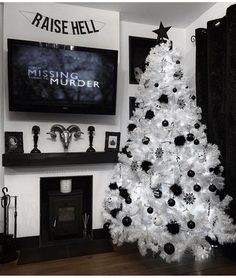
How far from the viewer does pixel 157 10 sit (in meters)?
2.74

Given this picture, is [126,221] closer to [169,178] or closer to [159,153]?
[169,178]

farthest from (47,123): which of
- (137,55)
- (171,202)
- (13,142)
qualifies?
Answer: (171,202)

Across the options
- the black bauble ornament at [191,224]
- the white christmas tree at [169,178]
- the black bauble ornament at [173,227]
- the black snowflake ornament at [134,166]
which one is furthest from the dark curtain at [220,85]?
the black snowflake ornament at [134,166]

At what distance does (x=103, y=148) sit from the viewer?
2.75 meters

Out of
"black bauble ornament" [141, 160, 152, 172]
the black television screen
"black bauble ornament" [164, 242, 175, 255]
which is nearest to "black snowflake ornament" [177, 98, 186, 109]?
"black bauble ornament" [141, 160, 152, 172]

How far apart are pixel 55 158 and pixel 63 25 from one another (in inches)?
57.5

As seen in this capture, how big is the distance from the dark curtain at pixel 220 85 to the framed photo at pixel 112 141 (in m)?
0.98

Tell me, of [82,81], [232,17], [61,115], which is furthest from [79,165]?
[232,17]

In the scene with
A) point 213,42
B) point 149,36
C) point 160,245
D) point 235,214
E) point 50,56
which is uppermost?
point 149,36

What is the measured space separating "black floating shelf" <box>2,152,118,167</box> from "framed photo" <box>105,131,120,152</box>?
0.37 feet

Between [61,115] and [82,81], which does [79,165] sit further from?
[82,81]

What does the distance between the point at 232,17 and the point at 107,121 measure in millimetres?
1598

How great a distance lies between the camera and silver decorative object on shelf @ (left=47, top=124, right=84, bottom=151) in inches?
101

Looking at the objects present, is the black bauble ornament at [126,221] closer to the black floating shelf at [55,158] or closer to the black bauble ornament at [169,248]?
the black bauble ornament at [169,248]
